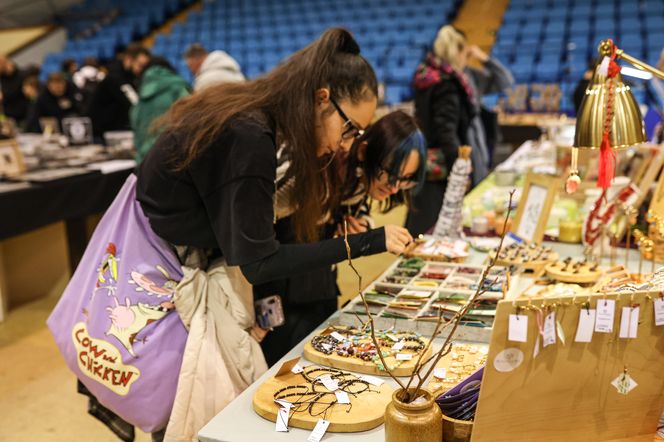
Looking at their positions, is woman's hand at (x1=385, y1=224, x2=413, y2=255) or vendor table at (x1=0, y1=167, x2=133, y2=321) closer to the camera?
woman's hand at (x1=385, y1=224, x2=413, y2=255)

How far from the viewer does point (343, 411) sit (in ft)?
4.01

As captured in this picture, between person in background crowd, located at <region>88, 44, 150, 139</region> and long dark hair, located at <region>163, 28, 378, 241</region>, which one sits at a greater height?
long dark hair, located at <region>163, 28, 378, 241</region>

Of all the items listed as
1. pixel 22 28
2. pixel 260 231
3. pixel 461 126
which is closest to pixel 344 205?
pixel 260 231

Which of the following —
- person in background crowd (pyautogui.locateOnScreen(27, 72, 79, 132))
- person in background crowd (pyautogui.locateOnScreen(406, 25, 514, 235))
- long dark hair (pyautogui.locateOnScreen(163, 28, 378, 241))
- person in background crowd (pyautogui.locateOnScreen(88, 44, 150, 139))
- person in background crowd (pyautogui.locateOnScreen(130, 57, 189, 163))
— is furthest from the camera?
person in background crowd (pyautogui.locateOnScreen(27, 72, 79, 132))

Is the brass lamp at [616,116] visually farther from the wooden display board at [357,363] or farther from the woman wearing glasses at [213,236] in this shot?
the wooden display board at [357,363]

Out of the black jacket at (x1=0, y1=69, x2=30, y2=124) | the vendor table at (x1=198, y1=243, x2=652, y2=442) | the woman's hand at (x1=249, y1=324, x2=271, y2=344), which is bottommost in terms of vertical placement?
the black jacket at (x1=0, y1=69, x2=30, y2=124)

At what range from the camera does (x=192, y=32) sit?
41.5 feet

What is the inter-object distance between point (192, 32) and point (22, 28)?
4136mm

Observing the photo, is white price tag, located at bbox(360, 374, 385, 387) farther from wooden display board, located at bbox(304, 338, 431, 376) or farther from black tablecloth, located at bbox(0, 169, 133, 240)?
black tablecloth, located at bbox(0, 169, 133, 240)

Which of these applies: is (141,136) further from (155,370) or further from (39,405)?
(155,370)

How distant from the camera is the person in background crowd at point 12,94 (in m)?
7.52

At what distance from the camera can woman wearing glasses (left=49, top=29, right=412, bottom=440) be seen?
1390 mm

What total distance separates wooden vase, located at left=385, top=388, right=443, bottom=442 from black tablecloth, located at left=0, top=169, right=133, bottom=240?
2920 mm

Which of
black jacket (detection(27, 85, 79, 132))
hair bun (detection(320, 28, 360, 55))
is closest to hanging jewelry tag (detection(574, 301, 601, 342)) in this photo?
hair bun (detection(320, 28, 360, 55))
